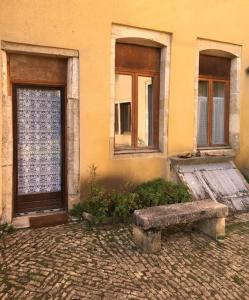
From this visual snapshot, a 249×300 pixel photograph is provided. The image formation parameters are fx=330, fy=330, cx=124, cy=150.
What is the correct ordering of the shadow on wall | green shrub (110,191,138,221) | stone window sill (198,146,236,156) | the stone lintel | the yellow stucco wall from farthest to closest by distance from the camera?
stone window sill (198,146,236,156) → the shadow on wall → green shrub (110,191,138,221) → the yellow stucco wall → the stone lintel

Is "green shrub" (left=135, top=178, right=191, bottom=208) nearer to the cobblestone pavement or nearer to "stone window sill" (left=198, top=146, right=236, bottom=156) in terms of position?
the cobblestone pavement

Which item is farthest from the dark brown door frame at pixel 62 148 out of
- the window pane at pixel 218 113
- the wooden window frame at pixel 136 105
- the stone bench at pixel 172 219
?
the window pane at pixel 218 113

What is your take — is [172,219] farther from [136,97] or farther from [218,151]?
[218,151]

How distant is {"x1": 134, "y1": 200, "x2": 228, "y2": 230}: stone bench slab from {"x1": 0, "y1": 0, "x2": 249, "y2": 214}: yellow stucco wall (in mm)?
1560

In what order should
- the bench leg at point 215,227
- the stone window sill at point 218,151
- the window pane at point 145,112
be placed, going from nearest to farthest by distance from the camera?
the bench leg at point 215,227, the window pane at point 145,112, the stone window sill at point 218,151

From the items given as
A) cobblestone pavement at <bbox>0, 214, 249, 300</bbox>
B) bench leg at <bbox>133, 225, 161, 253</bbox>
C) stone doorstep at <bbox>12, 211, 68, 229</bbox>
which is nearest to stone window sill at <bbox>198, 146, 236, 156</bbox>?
cobblestone pavement at <bbox>0, 214, 249, 300</bbox>

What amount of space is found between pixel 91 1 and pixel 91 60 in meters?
0.97

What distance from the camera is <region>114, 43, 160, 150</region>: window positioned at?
6.28 meters

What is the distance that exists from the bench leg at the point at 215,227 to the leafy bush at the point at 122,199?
0.87 m

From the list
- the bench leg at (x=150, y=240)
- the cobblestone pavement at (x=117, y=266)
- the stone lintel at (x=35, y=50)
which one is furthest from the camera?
the stone lintel at (x=35, y=50)

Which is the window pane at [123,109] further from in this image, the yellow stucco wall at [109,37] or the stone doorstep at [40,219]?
the stone doorstep at [40,219]

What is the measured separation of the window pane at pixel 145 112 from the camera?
6.59 m

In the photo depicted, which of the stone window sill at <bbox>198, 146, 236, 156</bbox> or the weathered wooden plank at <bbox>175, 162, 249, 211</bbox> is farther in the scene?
the stone window sill at <bbox>198, 146, 236, 156</bbox>

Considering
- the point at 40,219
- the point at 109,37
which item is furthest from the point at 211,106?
the point at 40,219
